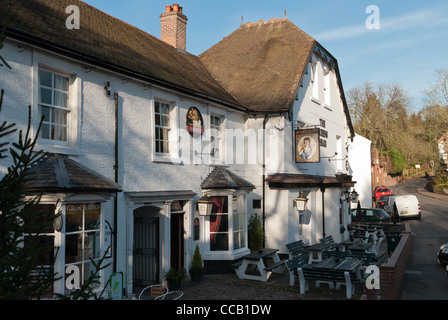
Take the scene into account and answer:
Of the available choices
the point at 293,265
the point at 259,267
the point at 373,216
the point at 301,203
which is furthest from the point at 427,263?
the point at 373,216

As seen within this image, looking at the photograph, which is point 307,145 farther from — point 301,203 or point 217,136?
point 217,136

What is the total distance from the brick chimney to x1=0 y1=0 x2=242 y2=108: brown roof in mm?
972

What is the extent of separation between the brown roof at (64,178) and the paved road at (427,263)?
8095mm

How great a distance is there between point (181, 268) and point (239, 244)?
266 cm

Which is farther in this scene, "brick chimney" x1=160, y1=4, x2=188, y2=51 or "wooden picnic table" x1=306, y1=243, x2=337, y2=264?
"brick chimney" x1=160, y1=4, x2=188, y2=51

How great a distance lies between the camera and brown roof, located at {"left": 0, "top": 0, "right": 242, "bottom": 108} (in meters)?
9.23

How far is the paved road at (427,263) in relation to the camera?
11312 mm

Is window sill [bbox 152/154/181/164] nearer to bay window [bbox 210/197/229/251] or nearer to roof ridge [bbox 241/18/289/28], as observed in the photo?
bay window [bbox 210/197/229/251]

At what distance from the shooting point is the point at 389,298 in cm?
975

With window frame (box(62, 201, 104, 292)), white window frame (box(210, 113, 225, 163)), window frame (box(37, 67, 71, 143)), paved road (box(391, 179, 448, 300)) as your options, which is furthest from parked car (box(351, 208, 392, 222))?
window frame (box(37, 67, 71, 143))

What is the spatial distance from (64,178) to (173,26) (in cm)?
1202
